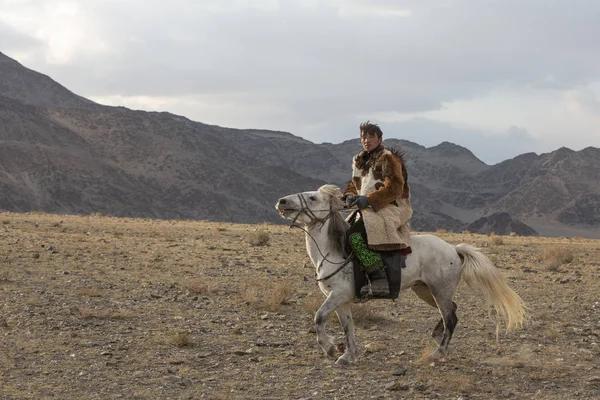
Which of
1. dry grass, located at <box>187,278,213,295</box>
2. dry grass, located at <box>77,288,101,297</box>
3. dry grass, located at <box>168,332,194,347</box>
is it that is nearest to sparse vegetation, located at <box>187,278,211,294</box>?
dry grass, located at <box>187,278,213,295</box>

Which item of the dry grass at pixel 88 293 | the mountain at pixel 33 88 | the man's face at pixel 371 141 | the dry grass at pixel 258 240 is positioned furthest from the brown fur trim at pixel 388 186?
the mountain at pixel 33 88

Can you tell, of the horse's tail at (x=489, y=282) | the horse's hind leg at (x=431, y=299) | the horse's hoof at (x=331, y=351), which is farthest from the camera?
the horse's hind leg at (x=431, y=299)

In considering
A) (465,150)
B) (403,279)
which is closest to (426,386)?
(403,279)

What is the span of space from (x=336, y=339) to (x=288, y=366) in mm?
1731

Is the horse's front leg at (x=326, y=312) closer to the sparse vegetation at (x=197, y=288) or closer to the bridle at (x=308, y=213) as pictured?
the bridle at (x=308, y=213)

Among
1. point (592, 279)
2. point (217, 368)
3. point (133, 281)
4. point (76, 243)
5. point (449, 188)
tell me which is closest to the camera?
point (217, 368)

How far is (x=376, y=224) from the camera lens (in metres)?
8.34

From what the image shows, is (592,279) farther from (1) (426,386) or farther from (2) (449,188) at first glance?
(2) (449,188)

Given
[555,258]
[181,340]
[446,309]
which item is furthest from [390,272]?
[555,258]

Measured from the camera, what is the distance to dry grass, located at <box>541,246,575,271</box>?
18.2 meters

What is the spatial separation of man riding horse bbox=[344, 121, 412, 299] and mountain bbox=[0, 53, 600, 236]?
242 ft

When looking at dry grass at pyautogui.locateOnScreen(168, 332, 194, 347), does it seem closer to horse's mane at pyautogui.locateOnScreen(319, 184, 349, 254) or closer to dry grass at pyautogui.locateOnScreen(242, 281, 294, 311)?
horse's mane at pyautogui.locateOnScreen(319, 184, 349, 254)

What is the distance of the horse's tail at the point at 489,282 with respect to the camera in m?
8.73

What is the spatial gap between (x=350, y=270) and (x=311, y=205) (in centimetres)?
87
